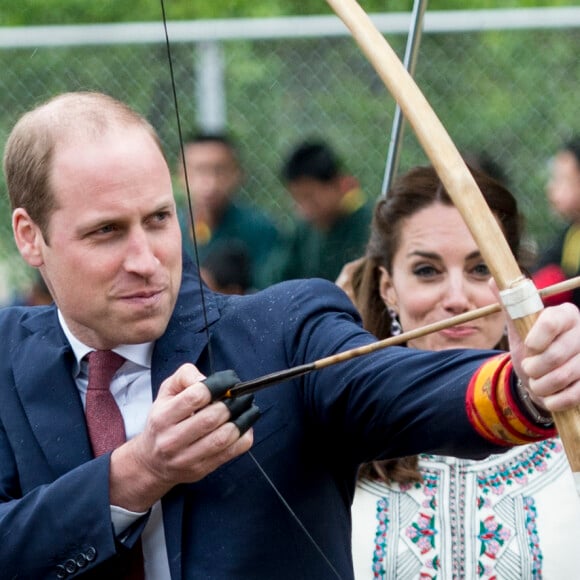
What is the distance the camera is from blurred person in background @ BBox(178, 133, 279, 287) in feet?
10.4

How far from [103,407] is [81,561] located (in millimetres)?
292

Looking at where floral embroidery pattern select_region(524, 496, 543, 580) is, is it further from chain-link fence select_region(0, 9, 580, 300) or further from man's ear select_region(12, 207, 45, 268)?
chain-link fence select_region(0, 9, 580, 300)

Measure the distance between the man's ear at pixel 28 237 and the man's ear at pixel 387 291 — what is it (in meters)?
1.04

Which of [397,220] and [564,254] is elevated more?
[397,220]

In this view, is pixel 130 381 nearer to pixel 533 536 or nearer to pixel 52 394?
pixel 52 394

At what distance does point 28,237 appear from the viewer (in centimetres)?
263

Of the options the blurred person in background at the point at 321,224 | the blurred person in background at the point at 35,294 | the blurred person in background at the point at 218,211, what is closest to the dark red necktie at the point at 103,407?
the blurred person in background at the point at 218,211

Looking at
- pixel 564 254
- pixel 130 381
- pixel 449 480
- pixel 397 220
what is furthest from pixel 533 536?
pixel 130 381

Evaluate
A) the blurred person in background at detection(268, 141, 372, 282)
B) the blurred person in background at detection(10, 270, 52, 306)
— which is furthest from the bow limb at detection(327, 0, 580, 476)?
the blurred person in background at detection(10, 270, 52, 306)

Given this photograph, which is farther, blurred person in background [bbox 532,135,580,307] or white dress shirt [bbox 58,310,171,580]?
blurred person in background [bbox 532,135,580,307]

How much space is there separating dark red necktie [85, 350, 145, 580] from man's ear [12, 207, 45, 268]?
0.69 feet

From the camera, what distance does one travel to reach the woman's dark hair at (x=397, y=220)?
330 cm

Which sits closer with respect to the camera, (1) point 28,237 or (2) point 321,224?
(1) point 28,237

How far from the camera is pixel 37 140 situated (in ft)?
8.35
